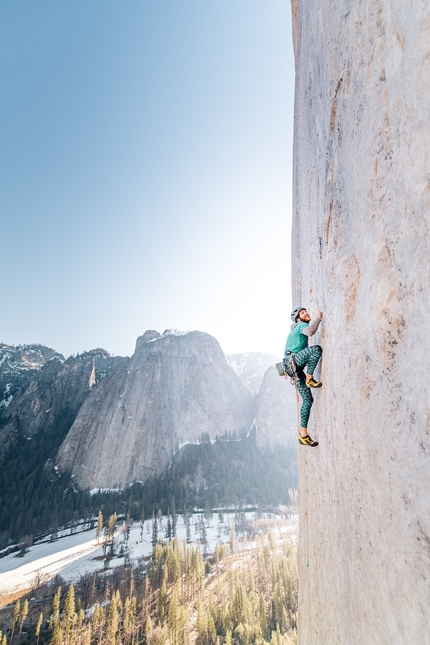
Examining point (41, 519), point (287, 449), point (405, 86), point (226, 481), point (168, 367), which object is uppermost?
point (168, 367)

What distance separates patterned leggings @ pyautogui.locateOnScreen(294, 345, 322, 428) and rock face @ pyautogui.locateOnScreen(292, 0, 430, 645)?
0.79 feet

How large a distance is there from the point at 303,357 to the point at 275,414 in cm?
10464

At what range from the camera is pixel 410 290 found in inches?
66.6

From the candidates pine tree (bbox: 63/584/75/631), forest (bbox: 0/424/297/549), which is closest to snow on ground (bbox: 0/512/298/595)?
forest (bbox: 0/424/297/549)

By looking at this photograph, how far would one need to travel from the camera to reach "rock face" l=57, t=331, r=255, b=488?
302 ft

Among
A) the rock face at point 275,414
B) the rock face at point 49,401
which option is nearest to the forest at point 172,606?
the rock face at point 275,414

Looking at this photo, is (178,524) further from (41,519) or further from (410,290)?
(410,290)

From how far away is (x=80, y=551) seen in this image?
5459 centimetres

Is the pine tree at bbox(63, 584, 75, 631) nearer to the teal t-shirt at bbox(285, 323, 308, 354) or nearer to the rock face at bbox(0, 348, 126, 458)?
the teal t-shirt at bbox(285, 323, 308, 354)

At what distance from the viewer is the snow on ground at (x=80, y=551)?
47781mm

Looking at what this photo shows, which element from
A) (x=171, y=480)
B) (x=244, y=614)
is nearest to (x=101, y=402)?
(x=171, y=480)

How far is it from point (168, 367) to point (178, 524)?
52867 mm

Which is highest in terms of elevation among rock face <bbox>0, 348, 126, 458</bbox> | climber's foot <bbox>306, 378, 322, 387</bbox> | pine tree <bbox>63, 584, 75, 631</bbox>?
rock face <bbox>0, 348, 126, 458</bbox>

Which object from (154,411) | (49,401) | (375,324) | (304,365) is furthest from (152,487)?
(375,324)
